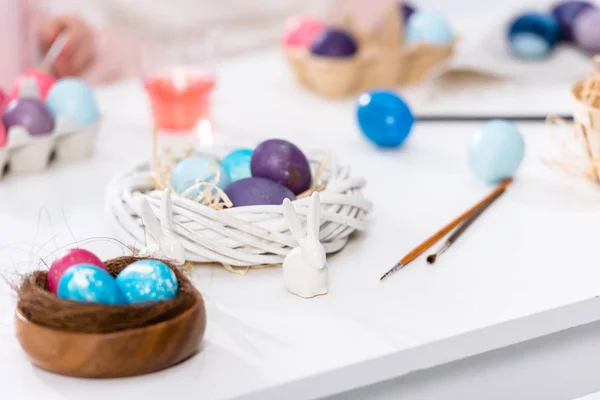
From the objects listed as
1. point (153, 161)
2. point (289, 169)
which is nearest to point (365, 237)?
point (289, 169)

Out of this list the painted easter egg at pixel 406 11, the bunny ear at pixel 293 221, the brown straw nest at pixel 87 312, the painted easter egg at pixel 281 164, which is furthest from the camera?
the painted easter egg at pixel 406 11

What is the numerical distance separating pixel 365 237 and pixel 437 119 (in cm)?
51

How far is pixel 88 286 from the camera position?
0.56 m

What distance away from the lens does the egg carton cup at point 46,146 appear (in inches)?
38.7

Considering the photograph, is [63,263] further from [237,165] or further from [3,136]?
[3,136]

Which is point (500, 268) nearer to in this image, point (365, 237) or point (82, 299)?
point (365, 237)

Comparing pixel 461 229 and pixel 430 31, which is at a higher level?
pixel 430 31

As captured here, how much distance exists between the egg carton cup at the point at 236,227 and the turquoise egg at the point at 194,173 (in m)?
0.04

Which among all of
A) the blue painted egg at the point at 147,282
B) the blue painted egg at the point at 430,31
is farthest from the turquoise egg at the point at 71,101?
the blue painted egg at the point at 430,31

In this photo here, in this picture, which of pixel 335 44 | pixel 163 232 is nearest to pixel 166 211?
pixel 163 232

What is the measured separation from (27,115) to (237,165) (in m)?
0.32

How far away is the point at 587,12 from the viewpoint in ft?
5.15

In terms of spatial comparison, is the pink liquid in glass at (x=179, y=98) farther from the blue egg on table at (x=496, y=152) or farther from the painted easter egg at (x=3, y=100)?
the blue egg on table at (x=496, y=152)

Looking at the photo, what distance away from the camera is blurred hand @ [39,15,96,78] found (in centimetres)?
153
